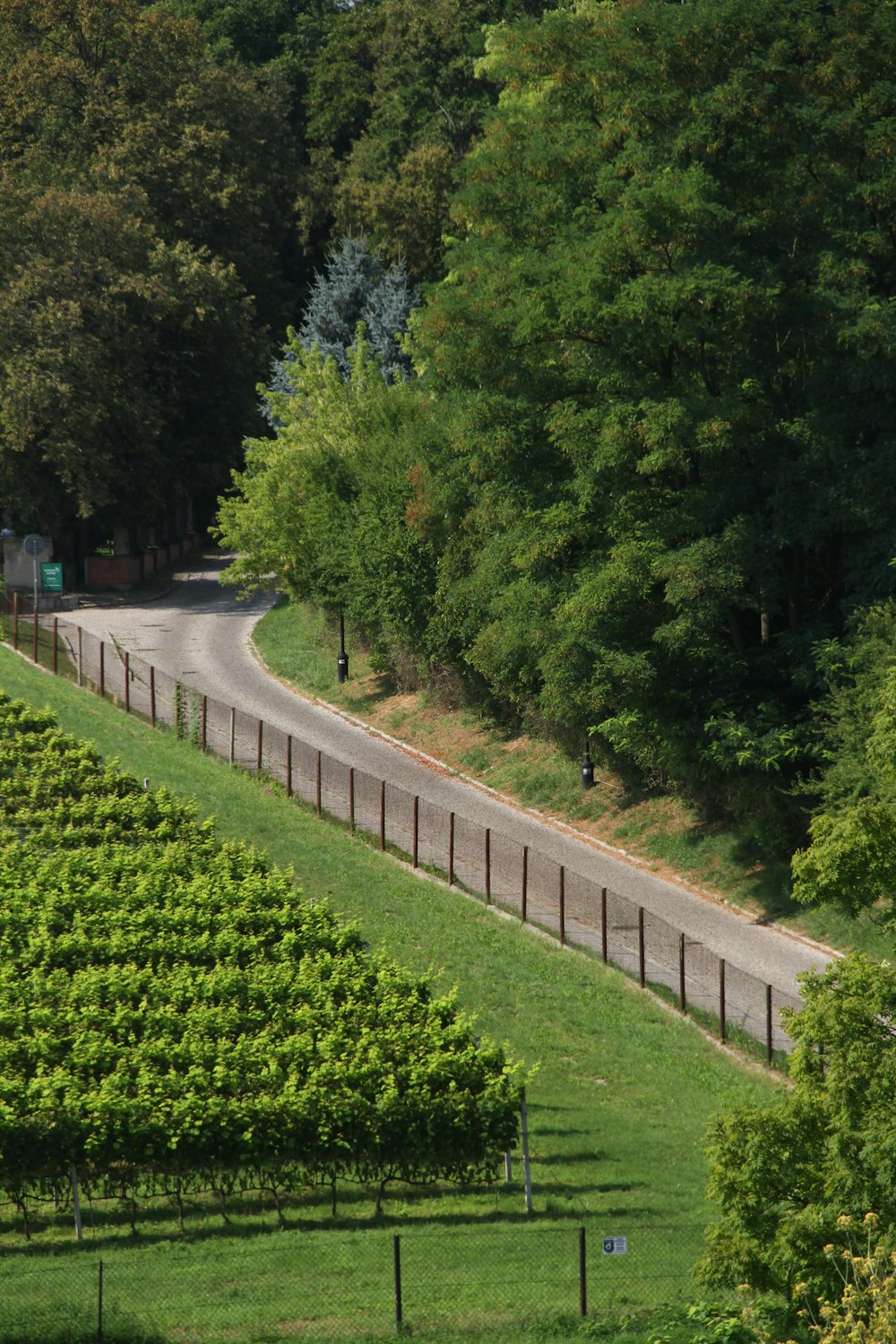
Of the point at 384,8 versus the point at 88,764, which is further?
the point at 384,8

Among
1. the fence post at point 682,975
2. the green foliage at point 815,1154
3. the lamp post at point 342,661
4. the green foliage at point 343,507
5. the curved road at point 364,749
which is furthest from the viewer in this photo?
the lamp post at point 342,661

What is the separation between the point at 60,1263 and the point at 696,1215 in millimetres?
6673

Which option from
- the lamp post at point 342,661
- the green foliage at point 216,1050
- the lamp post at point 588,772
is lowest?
the green foliage at point 216,1050

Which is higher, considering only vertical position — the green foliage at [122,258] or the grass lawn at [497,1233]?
the green foliage at [122,258]

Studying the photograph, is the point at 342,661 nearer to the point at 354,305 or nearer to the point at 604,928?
the point at 604,928

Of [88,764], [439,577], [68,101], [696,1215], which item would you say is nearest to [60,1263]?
[696,1215]

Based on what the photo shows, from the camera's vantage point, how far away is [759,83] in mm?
32812

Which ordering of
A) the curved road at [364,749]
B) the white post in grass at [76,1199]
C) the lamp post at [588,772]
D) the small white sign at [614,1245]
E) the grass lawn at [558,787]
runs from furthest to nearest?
the lamp post at [588,772], the grass lawn at [558,787], the curved road at [364,749], the white post in grass at [76,1199], the small white sign at [614,1245]

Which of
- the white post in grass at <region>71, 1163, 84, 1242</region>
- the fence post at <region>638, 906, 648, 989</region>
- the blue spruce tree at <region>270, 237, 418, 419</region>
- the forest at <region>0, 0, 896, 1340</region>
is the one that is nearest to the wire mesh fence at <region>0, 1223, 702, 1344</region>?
the white post in grass at <region>71, 1163, 84, 1242</region>

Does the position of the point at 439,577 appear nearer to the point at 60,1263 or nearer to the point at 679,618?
the point at 679,618

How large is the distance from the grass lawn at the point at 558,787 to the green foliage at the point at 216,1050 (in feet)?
32.1

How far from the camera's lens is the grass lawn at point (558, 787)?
33.2 meters

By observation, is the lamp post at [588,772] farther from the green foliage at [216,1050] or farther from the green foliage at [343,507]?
the green foliage at [216,1050]

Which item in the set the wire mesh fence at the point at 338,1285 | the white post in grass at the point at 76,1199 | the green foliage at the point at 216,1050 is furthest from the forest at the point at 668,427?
the white post in grass at the point at 76,1199
